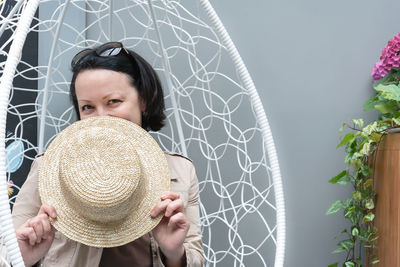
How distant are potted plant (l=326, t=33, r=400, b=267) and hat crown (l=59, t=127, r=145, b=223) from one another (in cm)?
82

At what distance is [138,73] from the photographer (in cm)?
142

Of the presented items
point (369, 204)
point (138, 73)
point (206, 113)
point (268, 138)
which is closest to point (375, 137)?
point (369, 204)

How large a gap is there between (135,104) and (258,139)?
664mm

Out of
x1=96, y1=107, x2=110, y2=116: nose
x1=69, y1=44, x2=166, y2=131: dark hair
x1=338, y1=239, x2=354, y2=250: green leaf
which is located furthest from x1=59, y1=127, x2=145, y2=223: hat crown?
x1=338, y1=239, x2=354, y2=250: green leaf

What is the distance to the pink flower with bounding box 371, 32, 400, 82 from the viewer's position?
172 cm

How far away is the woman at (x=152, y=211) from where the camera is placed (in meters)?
1.12

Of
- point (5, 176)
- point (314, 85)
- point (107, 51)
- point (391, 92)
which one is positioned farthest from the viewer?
point (314, 85)

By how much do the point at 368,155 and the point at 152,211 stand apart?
87 centimetres

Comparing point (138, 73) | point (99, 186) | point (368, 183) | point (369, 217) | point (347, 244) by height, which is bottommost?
point (347, 244)

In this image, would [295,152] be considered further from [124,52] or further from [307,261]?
[124,52]

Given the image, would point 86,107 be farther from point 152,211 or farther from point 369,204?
point 369,204

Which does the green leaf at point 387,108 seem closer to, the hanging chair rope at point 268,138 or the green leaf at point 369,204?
the green leaf at point 369,204

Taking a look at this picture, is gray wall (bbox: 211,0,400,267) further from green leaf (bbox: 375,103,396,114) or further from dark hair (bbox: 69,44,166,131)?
dark hair (bbox: 69,44,166,131)

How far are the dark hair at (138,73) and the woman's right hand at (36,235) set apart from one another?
0.45 meters
